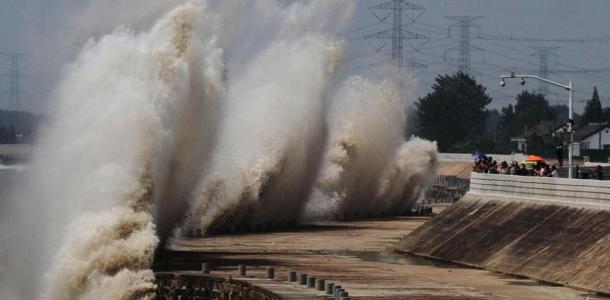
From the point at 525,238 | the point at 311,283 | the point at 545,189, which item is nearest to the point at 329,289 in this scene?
the point at 311,283

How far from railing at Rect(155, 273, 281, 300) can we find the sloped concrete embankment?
10110 mm

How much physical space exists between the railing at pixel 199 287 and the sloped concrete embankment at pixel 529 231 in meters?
10.1

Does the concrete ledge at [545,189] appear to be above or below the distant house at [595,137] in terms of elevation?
below

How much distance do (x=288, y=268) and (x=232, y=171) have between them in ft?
85.5

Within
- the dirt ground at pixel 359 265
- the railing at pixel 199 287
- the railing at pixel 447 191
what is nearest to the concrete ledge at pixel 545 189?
the dirt ground at pixel 359 265

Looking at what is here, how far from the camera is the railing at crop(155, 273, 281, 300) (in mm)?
41656

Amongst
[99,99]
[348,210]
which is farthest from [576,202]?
[348,210]

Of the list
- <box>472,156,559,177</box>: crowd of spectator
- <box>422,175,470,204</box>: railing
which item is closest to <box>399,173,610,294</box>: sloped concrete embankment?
<box>472,156,559,177</box>: crowd of spectator

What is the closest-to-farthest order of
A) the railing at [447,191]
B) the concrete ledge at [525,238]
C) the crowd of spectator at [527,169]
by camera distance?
the concrete ledge at [525,238] → the crowd of spectator at [527,169] → the railing at [447,191]

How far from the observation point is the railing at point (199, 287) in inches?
1640

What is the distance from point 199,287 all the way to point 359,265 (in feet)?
42.1

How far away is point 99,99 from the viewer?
5081 cm

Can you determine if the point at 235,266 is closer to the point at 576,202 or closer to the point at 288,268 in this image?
the point at 288,268

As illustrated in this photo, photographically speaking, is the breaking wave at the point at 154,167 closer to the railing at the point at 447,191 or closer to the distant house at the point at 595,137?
the railing at the point at 447,191
